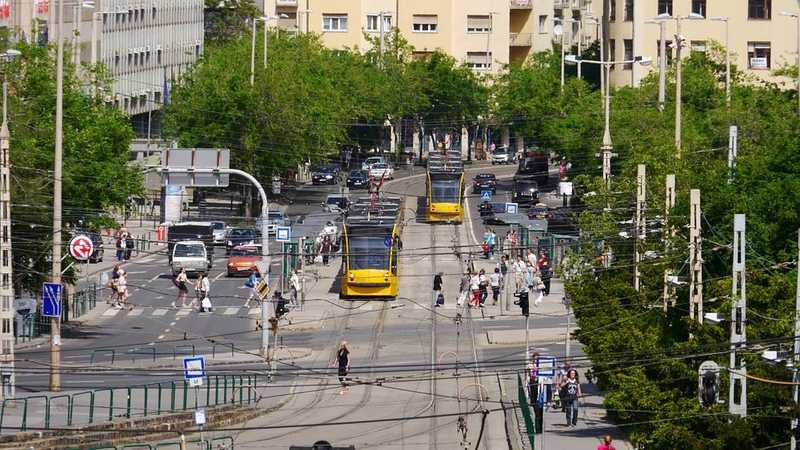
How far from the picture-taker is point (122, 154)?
75.1 m

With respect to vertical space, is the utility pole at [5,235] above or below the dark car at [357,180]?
below

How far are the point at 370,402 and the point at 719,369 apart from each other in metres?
18.4

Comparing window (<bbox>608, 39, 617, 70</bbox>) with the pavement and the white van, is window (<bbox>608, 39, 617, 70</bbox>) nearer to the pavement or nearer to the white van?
the pavement

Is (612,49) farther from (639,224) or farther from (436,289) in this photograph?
(639,224)

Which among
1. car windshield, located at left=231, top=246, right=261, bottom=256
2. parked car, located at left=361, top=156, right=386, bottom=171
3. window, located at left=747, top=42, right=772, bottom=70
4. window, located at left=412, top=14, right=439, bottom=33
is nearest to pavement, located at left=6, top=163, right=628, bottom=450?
car windshield, located at left=231, top=246, right=261, bottom=256

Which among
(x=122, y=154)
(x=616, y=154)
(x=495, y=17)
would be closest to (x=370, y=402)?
(x=122, y=154)

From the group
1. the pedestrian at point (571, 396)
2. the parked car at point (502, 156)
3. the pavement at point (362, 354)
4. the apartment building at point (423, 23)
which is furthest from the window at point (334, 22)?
the pedestrian at point (571, 396)

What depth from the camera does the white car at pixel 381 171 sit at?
5022 inches

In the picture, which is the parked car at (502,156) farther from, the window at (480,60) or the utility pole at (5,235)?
the utility pole at (5,235)

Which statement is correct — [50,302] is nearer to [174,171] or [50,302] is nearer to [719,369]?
[174,171]

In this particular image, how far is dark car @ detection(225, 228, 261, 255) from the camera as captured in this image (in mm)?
91306

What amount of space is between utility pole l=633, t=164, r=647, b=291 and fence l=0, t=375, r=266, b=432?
38.0 feet

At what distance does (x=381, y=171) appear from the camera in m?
129

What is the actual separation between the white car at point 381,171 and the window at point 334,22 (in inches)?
1291
